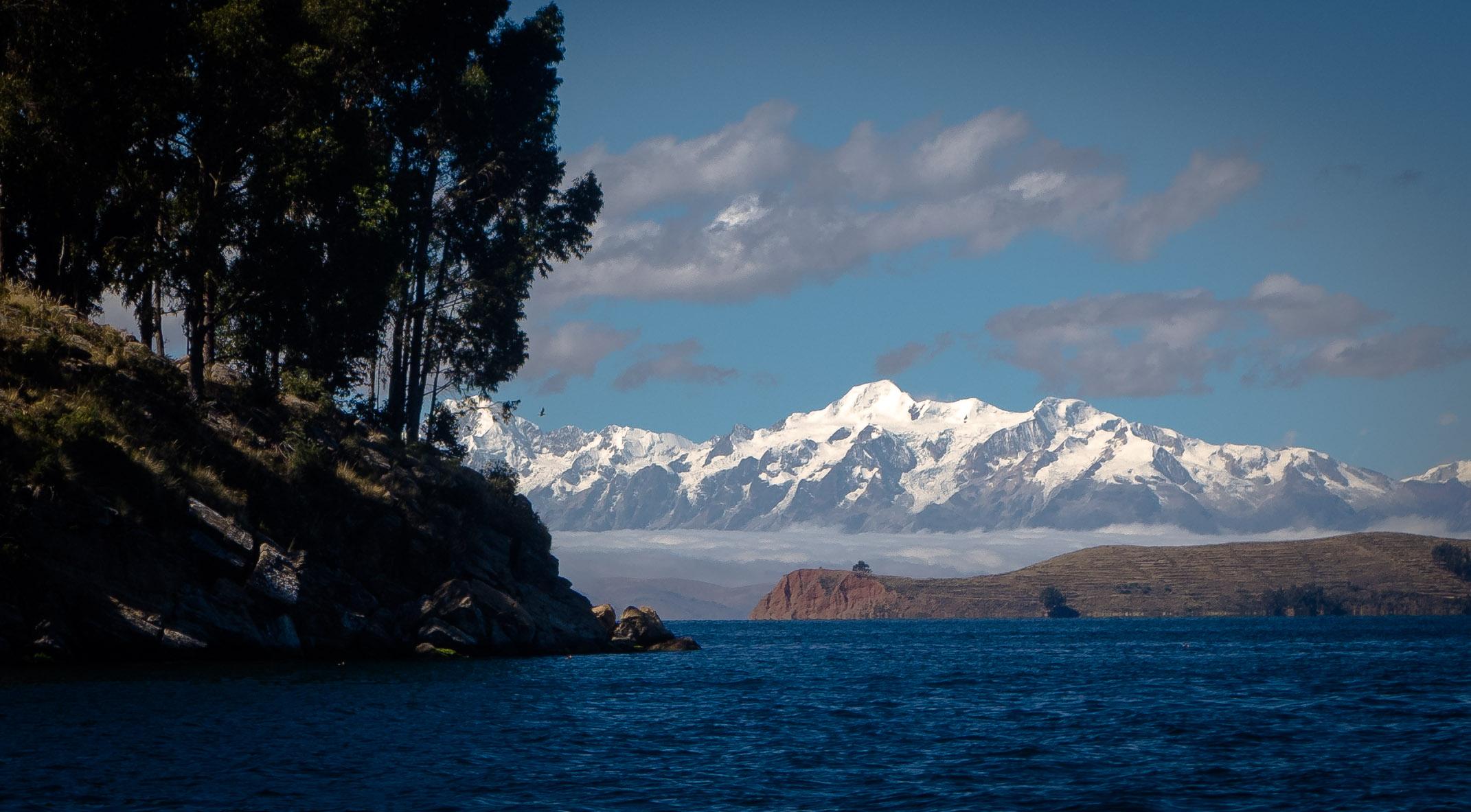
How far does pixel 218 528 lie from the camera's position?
48344 millimetres

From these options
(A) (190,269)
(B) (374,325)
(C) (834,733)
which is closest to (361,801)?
(C) (834,733)

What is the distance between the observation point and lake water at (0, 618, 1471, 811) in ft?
83.4

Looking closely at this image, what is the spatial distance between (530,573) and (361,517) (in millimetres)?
16048

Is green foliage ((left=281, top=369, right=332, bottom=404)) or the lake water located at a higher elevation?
green foliage ((left=281, top=369, right=332, bottom=404))

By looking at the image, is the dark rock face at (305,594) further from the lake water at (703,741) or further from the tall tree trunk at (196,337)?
the tall tree trunk at (196,337)

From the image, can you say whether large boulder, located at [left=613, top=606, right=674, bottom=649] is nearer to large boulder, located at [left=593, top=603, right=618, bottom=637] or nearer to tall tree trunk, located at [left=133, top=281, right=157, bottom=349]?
large boulder, located at [left=593, top=603, right=618, bottom=637]

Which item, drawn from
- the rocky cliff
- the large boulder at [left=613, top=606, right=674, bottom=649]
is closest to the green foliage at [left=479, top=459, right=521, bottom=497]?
the rocky cliff

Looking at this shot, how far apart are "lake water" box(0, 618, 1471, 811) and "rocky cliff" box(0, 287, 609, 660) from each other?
2398 millimetres

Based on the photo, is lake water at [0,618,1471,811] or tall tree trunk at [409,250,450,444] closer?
lake water at [0,618,1471,811]

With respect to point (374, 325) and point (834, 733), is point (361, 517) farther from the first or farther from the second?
point (834, 733)

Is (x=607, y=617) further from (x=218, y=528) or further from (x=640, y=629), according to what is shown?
(x=218, y=528)

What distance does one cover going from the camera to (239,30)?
50.6 m

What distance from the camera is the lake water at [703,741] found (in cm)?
2541

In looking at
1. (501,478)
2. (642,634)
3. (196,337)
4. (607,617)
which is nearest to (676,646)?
(642,634)
